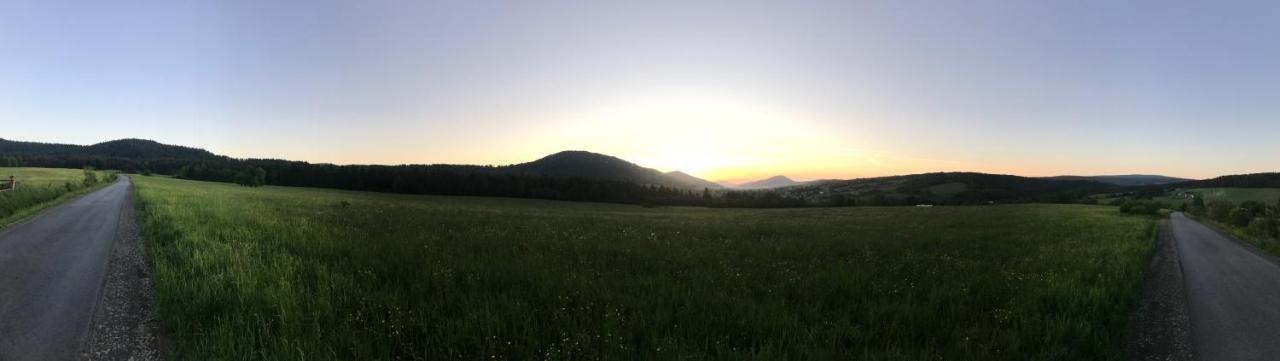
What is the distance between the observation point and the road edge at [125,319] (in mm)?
5622

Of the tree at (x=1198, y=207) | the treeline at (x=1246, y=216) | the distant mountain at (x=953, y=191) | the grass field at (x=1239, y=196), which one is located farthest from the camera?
the distant mountain at (x=953, y=191)

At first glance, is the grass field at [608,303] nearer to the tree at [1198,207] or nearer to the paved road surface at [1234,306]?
A: the paved road surface at [1234,306]

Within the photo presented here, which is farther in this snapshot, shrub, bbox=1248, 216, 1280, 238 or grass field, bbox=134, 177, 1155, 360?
shrub, bbox=1248, 216, 1280, 238

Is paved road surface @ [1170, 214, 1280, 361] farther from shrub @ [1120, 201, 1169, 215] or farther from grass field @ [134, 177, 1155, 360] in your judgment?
shrub @ [1120, 201, 1169, 215]

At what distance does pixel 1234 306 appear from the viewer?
997cm

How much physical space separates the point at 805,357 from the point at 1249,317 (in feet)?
34.7

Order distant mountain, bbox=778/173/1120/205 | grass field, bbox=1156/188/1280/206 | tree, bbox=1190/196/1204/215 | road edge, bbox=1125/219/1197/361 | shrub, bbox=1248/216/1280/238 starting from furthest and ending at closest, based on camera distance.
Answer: distant mountain, bbox=778/173/1120/205 → grass field, bbox=1156/188/1280/206 → tree, bbox=1190/196/1204/215 → shrub, bbox=1248/216/1280/238 → road edge, bbox=1125/219/1197/361

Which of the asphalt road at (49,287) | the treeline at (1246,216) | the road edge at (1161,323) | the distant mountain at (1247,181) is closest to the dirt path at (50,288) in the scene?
the asphalt road at (49,287)

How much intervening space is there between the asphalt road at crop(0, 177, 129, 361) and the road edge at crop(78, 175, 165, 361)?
13cm

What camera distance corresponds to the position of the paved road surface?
7.23 m

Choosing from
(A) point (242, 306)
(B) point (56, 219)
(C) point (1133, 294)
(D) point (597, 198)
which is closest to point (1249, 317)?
(C) point (1133, 294)

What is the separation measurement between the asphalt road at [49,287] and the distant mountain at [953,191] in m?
122

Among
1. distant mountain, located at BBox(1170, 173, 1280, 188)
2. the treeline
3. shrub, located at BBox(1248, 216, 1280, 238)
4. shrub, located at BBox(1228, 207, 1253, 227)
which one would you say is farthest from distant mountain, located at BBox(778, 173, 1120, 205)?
shrub, located at BBox(1248, 216, 1280, 238)

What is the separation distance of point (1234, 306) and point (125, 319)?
63.8 feet
